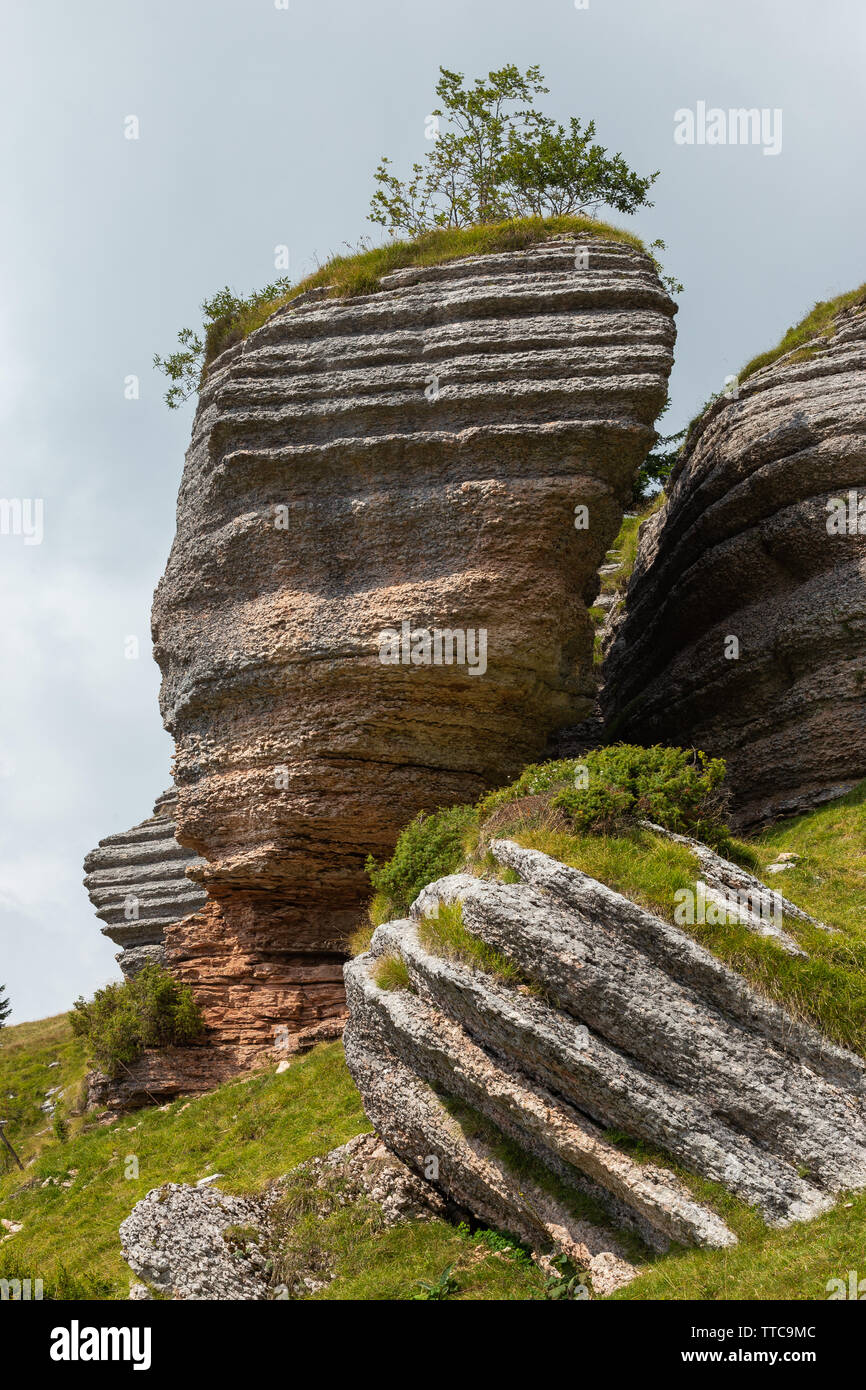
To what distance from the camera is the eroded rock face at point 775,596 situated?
2122cm

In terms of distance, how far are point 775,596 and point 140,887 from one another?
75.2 feet

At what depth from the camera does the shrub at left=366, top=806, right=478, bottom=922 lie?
18375 millimetres

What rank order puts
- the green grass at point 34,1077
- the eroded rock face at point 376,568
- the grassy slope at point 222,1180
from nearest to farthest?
1. the grassy slope at point 222,1180
2. the eroded rock face at point 376,568
3. the green grass at point 34,1077

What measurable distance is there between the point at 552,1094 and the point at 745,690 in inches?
521

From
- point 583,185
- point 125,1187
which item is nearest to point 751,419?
point 583,185

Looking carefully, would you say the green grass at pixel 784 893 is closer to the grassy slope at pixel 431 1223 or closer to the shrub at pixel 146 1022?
the grassy slope at pixel 431 1223

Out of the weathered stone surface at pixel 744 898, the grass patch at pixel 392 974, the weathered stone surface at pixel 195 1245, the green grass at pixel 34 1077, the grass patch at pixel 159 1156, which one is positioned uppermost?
the weathered stone surface at pixel 744 898

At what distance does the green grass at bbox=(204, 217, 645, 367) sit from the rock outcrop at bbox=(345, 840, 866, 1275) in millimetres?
15958

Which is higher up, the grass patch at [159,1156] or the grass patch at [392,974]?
the grass patch at [392,974]

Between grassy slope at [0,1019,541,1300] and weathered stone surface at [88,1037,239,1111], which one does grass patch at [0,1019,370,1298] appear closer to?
grassy slope at [0,1019,541,1300]

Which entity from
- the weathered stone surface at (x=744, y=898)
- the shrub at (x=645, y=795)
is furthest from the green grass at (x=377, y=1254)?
the shrub at (x=645, y=795)

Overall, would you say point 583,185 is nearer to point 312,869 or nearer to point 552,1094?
point 312,869

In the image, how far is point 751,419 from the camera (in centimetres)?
2412

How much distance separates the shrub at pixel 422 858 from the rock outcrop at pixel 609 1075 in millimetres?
4145
